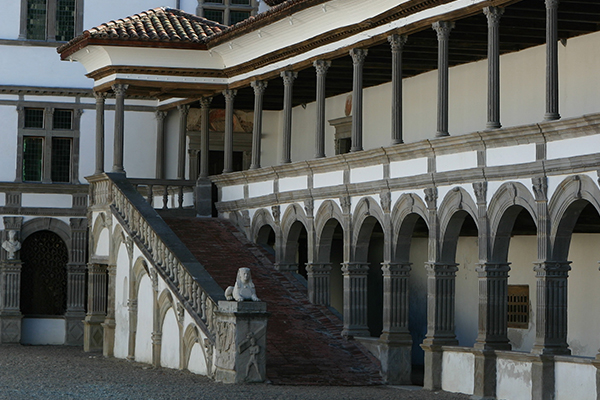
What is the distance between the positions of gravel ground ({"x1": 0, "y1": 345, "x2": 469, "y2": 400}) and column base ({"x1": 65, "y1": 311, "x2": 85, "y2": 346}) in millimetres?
7597

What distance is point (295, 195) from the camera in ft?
75.7

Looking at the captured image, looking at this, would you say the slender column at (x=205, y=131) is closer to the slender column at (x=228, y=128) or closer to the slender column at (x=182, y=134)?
the slender column at (x=228, y=128)

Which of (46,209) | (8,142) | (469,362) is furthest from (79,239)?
(469,362)

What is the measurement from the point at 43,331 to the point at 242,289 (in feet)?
43.0

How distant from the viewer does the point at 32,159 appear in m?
30.2

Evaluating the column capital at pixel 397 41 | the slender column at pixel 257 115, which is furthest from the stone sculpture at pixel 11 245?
the column capital at pixel 397 41

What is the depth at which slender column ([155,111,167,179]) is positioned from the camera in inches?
1179

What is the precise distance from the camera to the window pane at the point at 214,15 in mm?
31219

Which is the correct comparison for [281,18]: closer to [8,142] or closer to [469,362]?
[469,362]

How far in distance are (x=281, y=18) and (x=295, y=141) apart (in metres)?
6.79

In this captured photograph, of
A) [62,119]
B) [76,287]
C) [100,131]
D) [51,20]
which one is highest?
[51,20]

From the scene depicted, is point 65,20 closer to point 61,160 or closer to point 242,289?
point 61,160

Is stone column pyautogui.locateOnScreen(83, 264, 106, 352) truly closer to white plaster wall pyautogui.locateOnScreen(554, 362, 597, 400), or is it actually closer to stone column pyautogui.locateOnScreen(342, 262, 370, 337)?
stone column pyautogui.locateOnScreen(342, 262, 370, 337)

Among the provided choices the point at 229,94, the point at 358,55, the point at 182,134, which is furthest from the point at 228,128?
the point at 358,55
